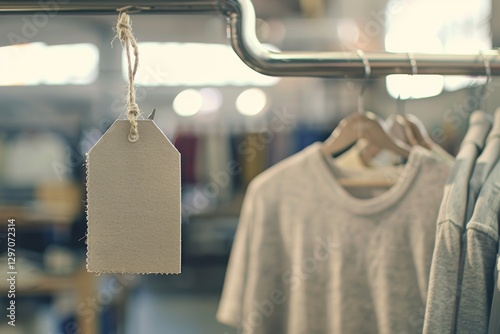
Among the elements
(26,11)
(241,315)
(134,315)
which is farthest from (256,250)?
(134,315)

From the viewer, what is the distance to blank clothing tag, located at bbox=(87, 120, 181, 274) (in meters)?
0.59

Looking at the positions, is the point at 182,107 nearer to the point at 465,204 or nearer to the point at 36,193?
the point at 36,193

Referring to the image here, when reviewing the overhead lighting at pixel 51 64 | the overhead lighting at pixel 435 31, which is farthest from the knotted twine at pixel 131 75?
the overhead lighting at pixel 435 31

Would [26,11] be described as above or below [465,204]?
above

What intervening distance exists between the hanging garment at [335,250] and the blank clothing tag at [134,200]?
1.40 feet

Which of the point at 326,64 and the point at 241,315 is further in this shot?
the point at 241,315

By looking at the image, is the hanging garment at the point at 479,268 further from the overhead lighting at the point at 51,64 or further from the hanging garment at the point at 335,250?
the overhead lighting at the point at 51,64

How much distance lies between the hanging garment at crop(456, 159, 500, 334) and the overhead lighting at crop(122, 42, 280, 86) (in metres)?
2.72

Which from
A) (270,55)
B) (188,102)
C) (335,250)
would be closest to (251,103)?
(188,102)

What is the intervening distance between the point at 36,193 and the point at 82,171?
27cm

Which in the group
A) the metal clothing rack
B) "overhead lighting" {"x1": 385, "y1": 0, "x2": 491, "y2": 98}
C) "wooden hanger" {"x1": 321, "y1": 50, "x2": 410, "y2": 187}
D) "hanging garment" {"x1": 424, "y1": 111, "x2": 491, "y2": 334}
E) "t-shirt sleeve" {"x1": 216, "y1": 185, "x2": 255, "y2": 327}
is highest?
"overhead lighting" {"x1": 385, "y1": 0, "x2": 491, "y2": 98}

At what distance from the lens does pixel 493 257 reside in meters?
0.65

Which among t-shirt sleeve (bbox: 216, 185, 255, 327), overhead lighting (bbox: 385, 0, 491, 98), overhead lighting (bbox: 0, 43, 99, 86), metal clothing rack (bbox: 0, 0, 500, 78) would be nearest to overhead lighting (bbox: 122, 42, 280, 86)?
overhead lighting (bbox: 0, 43, 99, 86)

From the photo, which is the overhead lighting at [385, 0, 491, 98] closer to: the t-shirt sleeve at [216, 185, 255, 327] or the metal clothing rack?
the t-shirt sleeve at [216, 185, 255, 327]
